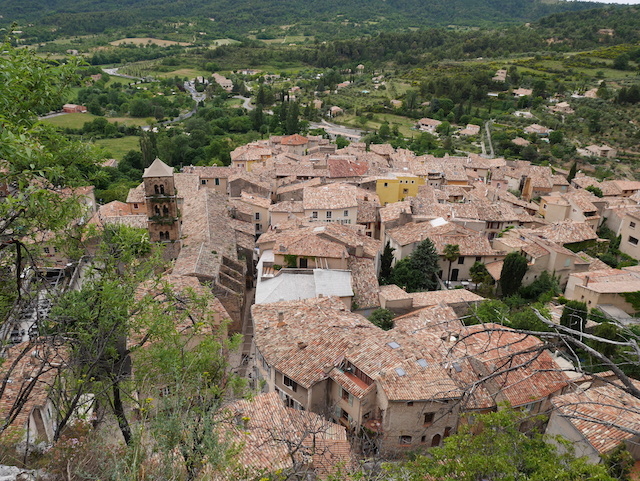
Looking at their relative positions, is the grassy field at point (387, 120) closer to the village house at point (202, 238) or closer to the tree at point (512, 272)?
the village house at point (202, 238)

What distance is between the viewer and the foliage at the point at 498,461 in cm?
950

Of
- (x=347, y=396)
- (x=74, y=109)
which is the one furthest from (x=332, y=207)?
(x=74, y=109)

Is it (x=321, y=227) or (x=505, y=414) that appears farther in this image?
(x=321, y=227)

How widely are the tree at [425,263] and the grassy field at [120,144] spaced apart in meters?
64.1

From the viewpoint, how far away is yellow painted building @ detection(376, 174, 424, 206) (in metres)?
51.7

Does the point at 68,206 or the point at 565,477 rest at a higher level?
the point at 68,206

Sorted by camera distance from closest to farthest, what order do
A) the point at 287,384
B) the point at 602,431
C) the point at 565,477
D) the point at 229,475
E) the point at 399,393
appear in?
the point at 565,477 < the point at 229,475 < the point at 602,431 < the point at 399,393 < the point at 287,384

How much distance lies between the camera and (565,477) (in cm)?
921

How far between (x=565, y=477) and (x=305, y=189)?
38.2 metres

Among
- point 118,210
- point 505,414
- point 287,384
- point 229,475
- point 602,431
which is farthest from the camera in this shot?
point 118,210

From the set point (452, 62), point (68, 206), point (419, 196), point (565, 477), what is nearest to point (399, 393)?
point (565, 477)

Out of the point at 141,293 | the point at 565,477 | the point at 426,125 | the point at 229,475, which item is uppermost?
the point at 565,477

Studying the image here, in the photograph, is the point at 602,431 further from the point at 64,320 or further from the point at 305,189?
the point at 305,189

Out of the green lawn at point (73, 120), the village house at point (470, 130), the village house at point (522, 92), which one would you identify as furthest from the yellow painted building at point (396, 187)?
the green lawn at point (73, 120)
